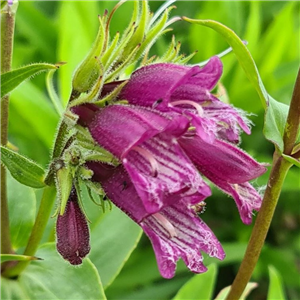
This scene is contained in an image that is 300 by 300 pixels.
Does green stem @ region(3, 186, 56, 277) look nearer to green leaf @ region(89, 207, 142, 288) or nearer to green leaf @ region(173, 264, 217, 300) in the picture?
green leaf @ region(89, 207, 142, 288)

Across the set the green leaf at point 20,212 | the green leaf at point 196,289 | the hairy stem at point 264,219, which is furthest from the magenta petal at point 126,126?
the green leaf at point 196,289

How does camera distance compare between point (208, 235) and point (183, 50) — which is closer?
point (208, 235)

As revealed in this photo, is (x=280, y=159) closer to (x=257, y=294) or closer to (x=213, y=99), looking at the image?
(x=213, y=99)

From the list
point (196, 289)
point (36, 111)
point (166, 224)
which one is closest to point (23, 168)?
point (166, 224)

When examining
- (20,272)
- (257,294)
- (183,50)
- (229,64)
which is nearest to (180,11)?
(183,50)

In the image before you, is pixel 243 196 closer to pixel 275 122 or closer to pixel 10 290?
pixel 275 122

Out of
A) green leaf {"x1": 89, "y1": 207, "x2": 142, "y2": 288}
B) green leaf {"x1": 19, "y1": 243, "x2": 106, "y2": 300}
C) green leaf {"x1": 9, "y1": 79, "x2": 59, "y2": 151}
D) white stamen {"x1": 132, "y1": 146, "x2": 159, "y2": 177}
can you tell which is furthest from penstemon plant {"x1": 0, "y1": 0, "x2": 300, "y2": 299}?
green leaf {"x1": 9, "y1": 79, "x2": 59, "y2": 151}

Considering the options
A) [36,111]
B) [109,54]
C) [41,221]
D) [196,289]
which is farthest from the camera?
[36,111]

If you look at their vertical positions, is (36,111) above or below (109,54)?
below
